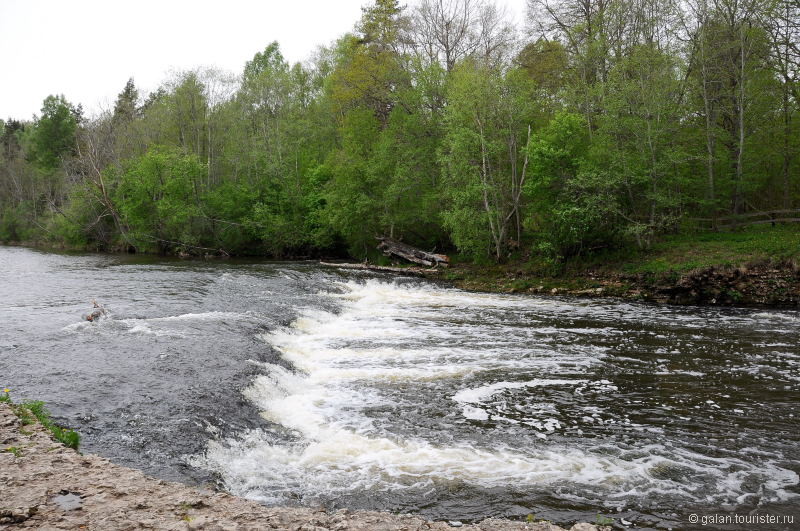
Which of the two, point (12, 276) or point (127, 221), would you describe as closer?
point (12, 276)

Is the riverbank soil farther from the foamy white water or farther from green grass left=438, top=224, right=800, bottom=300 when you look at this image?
green grass left=438, top=224, right=800, bottom=300

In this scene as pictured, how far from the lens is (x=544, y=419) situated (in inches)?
358

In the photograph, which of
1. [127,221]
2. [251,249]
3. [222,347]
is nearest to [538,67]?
[251,249]

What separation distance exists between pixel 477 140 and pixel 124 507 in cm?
2512

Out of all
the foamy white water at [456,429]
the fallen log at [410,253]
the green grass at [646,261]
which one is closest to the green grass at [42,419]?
the foamy white water at [456,429]

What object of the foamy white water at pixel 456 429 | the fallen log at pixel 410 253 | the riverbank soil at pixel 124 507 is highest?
the fallen log at pixel 410 253

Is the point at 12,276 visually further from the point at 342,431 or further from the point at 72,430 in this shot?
the point at 342,431

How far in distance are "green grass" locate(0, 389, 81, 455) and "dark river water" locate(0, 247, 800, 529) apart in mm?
270

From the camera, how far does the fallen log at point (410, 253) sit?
32.7 meters

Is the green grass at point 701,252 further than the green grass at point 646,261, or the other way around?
the green grass at point 646,261

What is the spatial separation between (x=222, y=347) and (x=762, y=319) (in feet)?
57.6

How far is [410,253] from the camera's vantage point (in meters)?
35.0

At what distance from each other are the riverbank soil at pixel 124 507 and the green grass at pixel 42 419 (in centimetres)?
79

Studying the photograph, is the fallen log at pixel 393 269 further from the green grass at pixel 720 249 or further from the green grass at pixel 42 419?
the green grass at pixel 42 419
